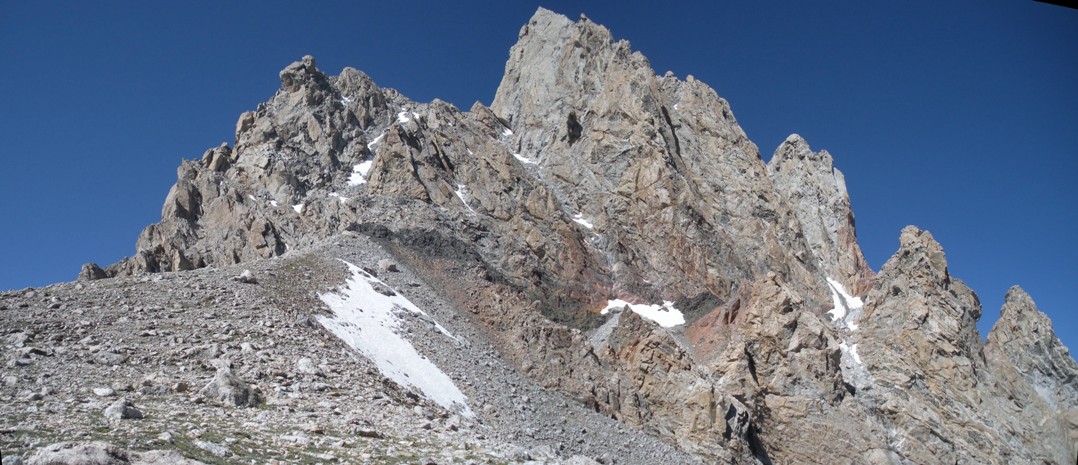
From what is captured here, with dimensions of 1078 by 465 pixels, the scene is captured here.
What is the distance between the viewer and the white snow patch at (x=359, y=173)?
8583 cm

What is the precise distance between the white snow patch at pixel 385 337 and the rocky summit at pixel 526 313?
25 cm

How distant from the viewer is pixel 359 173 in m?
89.1

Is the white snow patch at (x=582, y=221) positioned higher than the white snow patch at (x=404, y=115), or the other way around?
the white snow patch at (x=404, y=115)

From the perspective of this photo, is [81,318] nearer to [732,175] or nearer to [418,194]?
[418,194]

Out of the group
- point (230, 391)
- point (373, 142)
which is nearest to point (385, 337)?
point (230, 391)

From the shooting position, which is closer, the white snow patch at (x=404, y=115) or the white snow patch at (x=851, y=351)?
the white snow patch at (x=851, y=351)

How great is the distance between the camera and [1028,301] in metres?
73.9

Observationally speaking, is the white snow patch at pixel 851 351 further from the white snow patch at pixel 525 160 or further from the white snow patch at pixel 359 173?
the white snow patch at pixel 359 173

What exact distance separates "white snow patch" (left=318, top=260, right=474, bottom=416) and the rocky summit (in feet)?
0.81

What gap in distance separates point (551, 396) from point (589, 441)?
15.8ft

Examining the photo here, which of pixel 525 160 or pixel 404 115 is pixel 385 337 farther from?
pixel 404 115

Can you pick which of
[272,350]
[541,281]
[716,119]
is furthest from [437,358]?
[716,119]

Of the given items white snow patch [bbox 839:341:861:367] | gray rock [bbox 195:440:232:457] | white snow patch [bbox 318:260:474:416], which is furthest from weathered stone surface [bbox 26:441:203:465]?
white snow patch [bbox 839:341:861:367]

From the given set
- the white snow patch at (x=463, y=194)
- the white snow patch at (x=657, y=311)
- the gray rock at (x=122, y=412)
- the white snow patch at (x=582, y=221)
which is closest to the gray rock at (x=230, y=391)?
the gray rock at (x=122, y=412)
